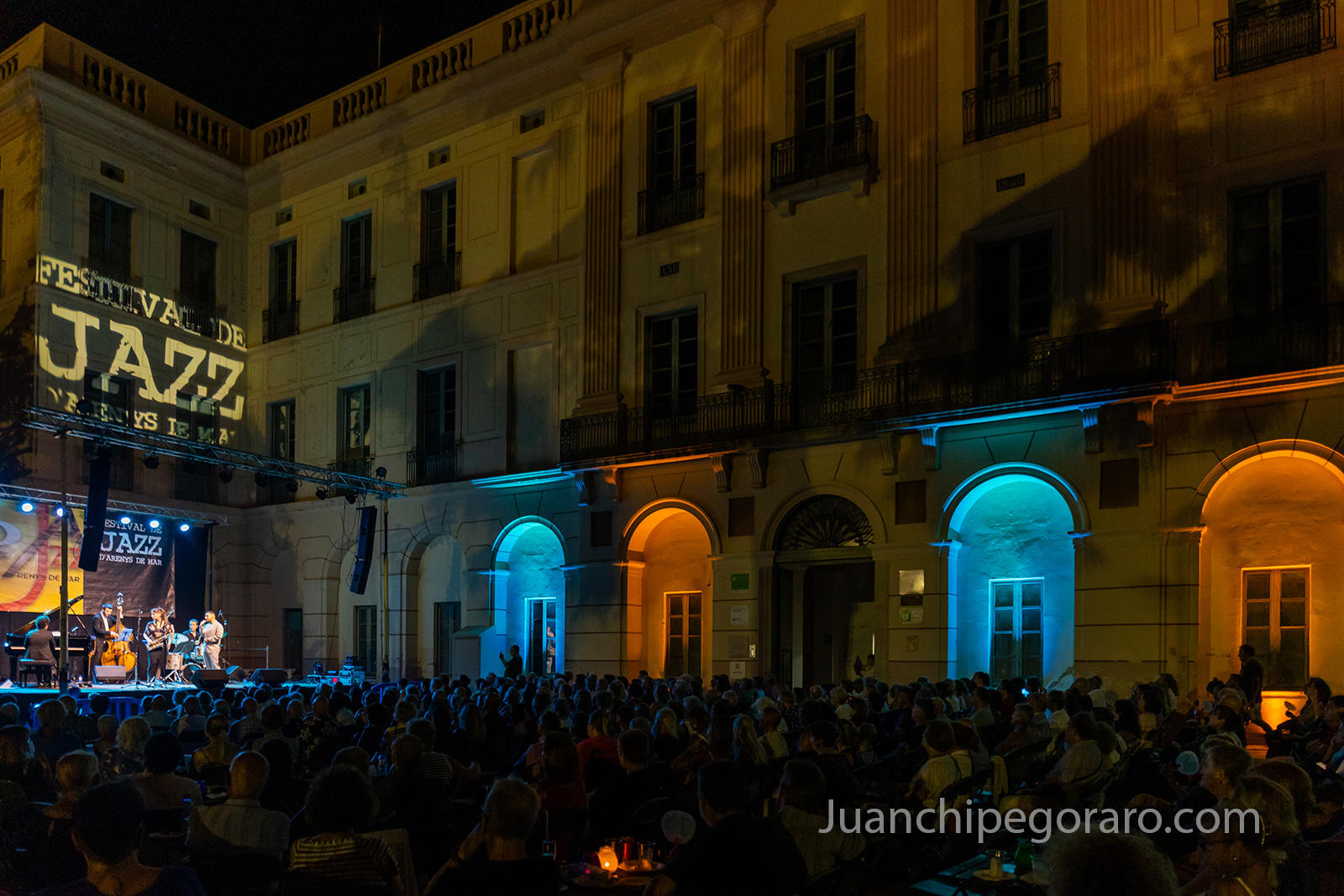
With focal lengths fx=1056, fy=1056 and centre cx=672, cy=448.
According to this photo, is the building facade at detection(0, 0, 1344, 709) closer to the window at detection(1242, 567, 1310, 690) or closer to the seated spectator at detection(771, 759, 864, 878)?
the window at detection(1242, 567, 1310, 690)

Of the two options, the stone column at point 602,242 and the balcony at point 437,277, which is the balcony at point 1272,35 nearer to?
the stone column at point 602,242

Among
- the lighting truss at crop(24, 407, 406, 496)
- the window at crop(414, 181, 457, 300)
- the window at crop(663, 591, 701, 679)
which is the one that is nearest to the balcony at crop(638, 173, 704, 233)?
the window at crop(414, 181, 457, 300)

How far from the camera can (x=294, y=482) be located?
23.4m

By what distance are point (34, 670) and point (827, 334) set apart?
15.5 m

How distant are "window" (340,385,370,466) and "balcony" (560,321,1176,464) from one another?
20.7 feet

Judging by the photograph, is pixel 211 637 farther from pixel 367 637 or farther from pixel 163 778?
pixel 163 778

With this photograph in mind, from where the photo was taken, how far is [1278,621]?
42.7 feet

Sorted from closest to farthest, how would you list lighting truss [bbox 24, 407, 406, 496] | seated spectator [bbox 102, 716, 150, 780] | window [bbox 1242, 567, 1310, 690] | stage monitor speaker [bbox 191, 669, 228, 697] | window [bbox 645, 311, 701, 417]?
1. seated spectator [bbox 102, 716, 150, 780]
2. window [bbox 1242, 567, 1310, 690]
3. lighting truss [bbox 24, 407, 406, 496]
4. window [bbox 645, 311, 701, 417]
5. stage monitor speaker [bbox 191, 669, 228, 697]

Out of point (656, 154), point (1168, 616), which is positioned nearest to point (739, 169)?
point (656, 154)

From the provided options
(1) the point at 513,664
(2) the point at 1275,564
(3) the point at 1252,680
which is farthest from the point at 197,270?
(3) the point at 1252,680

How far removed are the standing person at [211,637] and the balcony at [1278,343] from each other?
1929 cm

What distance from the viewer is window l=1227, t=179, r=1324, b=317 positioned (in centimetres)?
1302

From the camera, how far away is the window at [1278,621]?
42.0 ft

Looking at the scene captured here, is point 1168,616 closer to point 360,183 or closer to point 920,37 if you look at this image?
point 920,37
